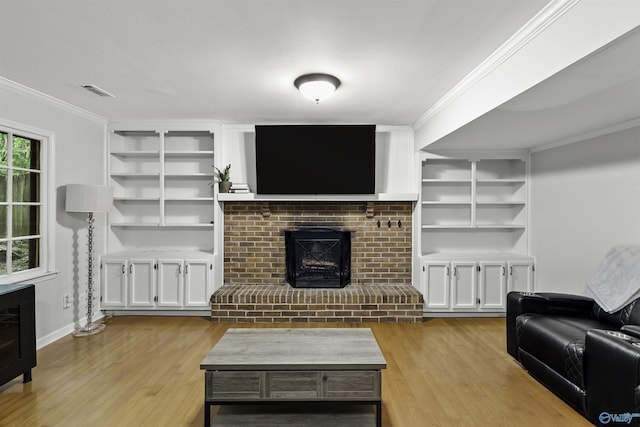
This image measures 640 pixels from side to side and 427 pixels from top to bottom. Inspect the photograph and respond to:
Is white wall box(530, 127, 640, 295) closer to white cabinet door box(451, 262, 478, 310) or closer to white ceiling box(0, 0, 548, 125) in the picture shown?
white cabinet door box(451, 262, 478, 310)

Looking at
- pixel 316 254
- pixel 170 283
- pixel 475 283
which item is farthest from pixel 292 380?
pixel 475 283

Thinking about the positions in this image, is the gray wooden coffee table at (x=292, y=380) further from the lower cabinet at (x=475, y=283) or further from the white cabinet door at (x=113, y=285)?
the white cabinet door at (x=113, y=285)

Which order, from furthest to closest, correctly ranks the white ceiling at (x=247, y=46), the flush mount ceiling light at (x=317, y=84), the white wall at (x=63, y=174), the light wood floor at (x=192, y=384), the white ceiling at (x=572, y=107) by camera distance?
1. the white wall at (x=63, y=174)
2. the flush mount ceiling light at (x=317, y=84)
3. the light wood floor at (x=192, y=384)
4. the white ceiling at (x=247, y=46)
5. the white ceiling at (x=572, y=107)

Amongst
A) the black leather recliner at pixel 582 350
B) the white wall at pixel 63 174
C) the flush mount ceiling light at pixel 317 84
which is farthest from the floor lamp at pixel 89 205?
the black leather recliner at pixel 582 350

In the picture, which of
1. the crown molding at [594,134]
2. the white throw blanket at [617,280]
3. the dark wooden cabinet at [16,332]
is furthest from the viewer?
the crown molding at [594,134]

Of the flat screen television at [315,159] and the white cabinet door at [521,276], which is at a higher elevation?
Result: the flat screen television at [315,159]

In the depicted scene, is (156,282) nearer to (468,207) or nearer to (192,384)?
(192,384)

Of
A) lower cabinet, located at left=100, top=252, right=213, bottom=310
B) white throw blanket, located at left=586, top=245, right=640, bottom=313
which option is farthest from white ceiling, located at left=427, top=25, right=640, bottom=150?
lower cabinet, located at left=100, top=252, right=213, bottom=310

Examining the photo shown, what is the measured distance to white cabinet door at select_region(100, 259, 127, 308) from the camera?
4.37 metres

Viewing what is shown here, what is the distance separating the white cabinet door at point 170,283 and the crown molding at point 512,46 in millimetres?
3591

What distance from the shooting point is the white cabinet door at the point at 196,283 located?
436 centimetres

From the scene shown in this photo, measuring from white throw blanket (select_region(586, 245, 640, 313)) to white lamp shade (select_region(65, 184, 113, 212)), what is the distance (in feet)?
15.8

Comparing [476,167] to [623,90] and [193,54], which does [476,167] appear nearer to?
[623,90]

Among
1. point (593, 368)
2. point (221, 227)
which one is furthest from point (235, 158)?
point (593, 368)
